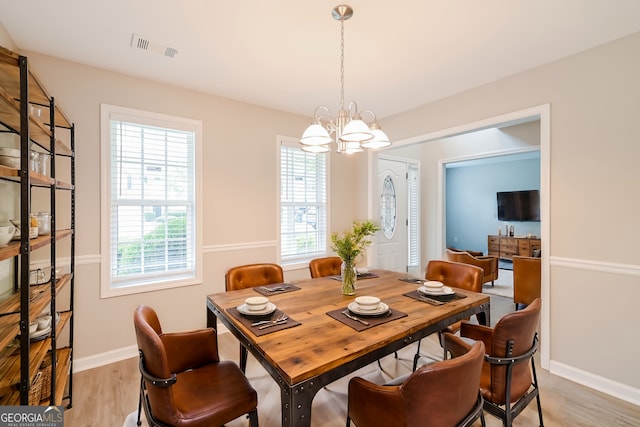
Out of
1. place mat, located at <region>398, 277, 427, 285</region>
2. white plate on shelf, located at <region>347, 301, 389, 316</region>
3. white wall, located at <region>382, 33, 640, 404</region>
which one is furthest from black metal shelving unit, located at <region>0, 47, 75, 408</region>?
white wall, located at <region>382, 33, 640, 404</region>

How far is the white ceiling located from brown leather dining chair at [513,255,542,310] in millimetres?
2204

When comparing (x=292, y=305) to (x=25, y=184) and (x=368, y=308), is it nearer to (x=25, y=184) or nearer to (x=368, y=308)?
(x=368, y=308)

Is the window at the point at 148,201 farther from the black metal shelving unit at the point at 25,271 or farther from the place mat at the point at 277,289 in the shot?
the place mat at the point at 277,289

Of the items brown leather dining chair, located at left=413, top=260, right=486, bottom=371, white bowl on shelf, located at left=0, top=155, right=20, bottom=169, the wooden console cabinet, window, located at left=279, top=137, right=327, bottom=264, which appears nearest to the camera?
white bowl on shelf, located at left=0, top=155, right=20, bottom=169

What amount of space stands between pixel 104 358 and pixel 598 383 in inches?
163

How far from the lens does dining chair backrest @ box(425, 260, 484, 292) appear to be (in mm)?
2379

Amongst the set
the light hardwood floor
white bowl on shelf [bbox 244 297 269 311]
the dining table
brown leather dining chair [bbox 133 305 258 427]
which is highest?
white bowl on shelf [bbox 244 297 269 311]

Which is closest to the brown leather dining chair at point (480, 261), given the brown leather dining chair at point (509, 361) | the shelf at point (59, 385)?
the brown leather dining chair at point (509, 361)

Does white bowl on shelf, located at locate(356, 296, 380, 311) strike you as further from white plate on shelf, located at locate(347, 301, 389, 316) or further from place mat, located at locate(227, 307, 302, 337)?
place mat, located at locate(227, 307, 302, 337)

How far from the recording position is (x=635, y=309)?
215 centimetres

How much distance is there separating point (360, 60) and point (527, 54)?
1.36 meters

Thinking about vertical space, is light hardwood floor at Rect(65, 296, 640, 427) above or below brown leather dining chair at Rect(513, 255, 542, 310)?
below

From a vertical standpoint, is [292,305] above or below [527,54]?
below

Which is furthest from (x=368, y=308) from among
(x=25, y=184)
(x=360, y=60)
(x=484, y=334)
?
(x=360, y=60)
